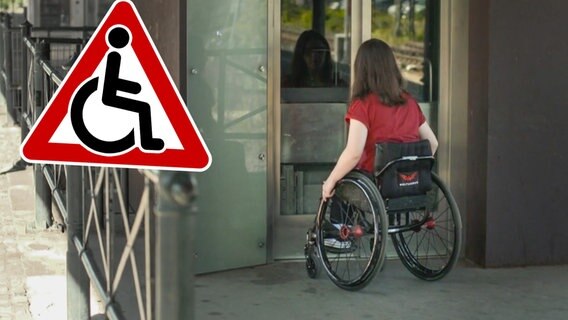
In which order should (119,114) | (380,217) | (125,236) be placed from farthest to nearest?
1. (380,217)
2. (125,236)
3. (119,114)

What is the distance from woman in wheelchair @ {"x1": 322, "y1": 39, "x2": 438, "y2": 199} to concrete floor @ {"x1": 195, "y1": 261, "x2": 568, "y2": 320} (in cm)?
69

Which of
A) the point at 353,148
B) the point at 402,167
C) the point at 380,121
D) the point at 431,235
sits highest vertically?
the point at 380,121

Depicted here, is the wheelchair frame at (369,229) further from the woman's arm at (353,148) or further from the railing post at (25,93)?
the railing post at (25,93)

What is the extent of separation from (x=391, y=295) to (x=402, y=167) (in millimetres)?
831

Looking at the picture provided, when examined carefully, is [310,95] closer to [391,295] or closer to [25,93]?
[391,295]

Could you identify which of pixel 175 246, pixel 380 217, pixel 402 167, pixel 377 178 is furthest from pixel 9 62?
pixel 175 246

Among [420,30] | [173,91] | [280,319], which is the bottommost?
[280,319]

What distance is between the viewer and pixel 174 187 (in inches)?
123

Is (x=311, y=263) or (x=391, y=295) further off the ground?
(x=311, y=263)

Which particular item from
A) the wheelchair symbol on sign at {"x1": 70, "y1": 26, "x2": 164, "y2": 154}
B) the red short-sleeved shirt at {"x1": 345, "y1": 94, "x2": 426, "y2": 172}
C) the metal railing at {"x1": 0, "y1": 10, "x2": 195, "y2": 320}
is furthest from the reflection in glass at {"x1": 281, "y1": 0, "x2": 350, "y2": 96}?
the wheelchair symbol on sign at {"x1": 70, "y1": 26, "x2": 164, "y2": 154}

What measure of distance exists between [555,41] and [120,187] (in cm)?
381

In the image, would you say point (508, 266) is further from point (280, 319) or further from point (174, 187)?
point (174, 187)

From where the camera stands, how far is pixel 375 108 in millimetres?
6906

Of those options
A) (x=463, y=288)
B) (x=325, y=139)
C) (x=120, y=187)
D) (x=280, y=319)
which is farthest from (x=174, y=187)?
(x=325, y=139)
